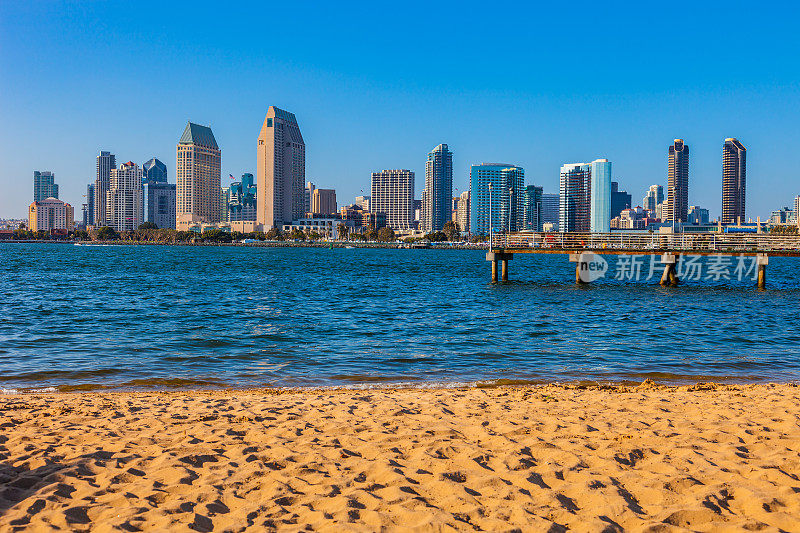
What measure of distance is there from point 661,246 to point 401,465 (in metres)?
46.4

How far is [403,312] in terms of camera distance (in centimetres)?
3027

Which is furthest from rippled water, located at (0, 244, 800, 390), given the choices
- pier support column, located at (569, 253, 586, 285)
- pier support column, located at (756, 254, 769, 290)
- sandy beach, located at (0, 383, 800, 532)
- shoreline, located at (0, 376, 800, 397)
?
pier support column, located at (569, 253, 586, 285)

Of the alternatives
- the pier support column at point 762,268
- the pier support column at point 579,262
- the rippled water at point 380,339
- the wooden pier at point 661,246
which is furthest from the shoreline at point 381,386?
the pier support column at point 762,268

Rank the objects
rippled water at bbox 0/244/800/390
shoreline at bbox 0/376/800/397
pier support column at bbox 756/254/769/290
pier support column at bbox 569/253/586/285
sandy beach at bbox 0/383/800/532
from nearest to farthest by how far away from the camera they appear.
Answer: sandy beach at bbox 0/383/800/532
shoreline at bbox 0/376/800/397
rippled water at bbox 0/244/800/390
pier support column at bbox 756/254/769/290
pier support column at bbox 569/253/586/285

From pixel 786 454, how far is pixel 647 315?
2221cm

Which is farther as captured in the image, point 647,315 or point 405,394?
point 647,315

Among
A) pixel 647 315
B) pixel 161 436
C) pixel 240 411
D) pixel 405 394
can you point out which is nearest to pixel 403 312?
pixel 647 315

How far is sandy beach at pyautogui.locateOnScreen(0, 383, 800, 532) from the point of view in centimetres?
589

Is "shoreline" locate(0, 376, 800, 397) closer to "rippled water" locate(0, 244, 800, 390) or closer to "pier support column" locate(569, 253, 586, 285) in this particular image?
"rippled water" locate(0, 244, 800, 390)

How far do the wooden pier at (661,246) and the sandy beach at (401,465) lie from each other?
3694 cm

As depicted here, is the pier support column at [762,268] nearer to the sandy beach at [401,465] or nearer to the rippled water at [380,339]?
the rippled water at [380,339]

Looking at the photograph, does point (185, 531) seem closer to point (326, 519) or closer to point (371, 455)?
point (326, 519)

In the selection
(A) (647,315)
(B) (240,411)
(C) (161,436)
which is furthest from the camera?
(A) (647,315)

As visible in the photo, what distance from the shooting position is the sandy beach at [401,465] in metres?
5.89
